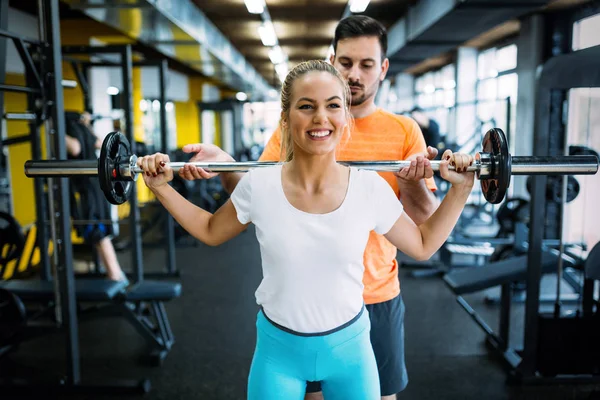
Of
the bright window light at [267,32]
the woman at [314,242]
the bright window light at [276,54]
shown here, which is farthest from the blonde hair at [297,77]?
the bright window light at [276,54]

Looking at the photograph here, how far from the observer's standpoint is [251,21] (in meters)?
6.16

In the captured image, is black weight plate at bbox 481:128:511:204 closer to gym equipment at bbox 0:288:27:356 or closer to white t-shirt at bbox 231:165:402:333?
white t-shirt at bbox 231:165:402:333

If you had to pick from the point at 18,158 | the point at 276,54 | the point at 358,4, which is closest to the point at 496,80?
the point at 276,54

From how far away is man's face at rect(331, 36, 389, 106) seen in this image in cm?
123

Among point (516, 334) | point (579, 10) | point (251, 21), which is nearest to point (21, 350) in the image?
point (516, 334)

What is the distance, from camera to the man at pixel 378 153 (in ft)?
4.00

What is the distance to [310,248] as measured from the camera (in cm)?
93

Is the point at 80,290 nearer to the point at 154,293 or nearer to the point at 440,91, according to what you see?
the point at 154,293

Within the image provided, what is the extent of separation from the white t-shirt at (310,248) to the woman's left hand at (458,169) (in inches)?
5.9

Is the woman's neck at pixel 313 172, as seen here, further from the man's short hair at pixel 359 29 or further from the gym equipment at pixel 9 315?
the gym equipment at pixel 9 315

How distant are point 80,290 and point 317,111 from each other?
199 centimetres

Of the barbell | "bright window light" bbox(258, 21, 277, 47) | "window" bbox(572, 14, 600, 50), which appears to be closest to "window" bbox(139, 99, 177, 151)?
"bright window light" bbox(258, 21, 277, 47)

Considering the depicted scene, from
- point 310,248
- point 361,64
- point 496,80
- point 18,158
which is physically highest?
point 496,80

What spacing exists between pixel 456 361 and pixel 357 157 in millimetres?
1718
